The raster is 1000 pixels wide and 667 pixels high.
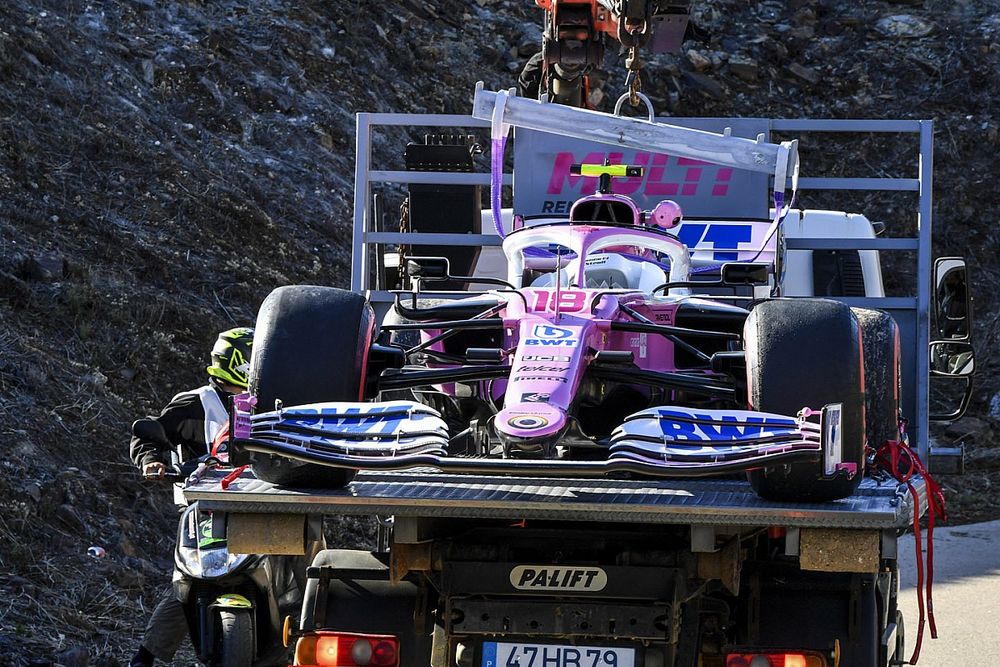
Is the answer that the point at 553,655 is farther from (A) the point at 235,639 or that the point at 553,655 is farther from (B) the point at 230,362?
(B) the point at 230,362

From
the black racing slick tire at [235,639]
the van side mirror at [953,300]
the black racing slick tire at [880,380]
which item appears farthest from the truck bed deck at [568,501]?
the van side mirror at [953,300]

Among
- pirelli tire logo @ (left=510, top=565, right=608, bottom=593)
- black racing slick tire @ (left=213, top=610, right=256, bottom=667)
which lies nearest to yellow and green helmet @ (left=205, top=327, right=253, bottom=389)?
black racing slick tire @ (left=213, top=610, right=256, bottom=667)

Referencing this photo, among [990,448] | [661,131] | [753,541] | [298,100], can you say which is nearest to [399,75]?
[298,100]

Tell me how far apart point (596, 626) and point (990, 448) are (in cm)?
993

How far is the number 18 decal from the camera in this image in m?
5.70

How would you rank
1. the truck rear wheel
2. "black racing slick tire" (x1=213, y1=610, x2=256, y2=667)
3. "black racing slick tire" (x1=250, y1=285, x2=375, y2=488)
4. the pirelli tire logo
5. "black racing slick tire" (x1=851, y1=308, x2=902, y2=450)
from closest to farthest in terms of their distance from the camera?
1. the pirelli tire logo
2. "black racing slick tire" (x1=250, y1=285, x2=375, y2=488)
3. the truck rear wheel
4. "black racing slick tire" (x1=851, y1=308, x2=902, y2=450)
5. "black racing slick tire" (x1=213, y1=610, x2=256, y2=667)

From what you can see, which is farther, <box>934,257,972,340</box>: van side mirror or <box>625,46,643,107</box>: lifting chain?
<box>625,46,643,107</box>: lifting chain

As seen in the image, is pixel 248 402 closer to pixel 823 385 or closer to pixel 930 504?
pixel 823 385

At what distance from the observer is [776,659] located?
4910 mm

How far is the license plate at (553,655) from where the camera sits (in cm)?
477

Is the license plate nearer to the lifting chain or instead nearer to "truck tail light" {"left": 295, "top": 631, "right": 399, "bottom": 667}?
"truck tail light" {"left": 295, "top": 631, "right": 399, "bottom": 667}

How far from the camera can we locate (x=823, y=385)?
4.68m

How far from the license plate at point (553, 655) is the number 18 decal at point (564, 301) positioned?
1.42 m

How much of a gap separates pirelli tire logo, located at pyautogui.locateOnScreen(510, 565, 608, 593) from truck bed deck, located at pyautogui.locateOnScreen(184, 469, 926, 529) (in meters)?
0.30
